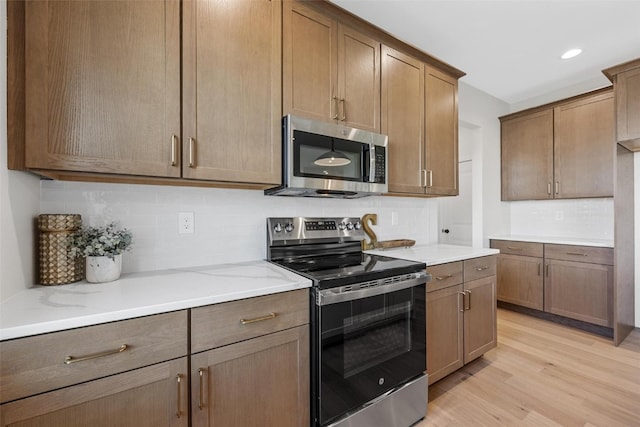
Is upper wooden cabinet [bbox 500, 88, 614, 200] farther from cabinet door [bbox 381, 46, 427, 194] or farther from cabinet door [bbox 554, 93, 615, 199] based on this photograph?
cabinet door [bbox 381, 46, 427, 194]

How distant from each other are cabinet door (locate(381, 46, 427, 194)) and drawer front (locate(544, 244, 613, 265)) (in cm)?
201

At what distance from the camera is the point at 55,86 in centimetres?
105

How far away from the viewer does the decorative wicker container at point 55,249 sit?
1.16 meters

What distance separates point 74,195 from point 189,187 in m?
0.50

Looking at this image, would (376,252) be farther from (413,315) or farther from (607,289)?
(607,289)

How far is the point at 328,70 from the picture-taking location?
1745mm

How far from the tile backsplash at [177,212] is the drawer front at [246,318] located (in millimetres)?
635

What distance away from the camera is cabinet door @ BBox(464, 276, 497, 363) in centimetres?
208

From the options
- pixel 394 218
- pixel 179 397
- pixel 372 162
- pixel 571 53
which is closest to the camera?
pixel 179 397

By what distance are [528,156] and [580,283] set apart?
61.9 inches

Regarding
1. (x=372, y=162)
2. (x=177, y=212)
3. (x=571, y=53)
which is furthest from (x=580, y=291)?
(x=177, y=212)

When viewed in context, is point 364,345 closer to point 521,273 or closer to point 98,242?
point 98,242

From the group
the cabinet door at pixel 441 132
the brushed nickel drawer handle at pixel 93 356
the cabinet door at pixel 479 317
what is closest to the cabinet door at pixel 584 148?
the cabinet door at pixel 441 132

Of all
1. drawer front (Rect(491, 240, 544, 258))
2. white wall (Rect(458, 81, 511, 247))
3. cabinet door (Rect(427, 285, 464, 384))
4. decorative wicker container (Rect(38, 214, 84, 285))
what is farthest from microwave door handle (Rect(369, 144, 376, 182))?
drawer front (Rect(491, 240, 544, 258))
